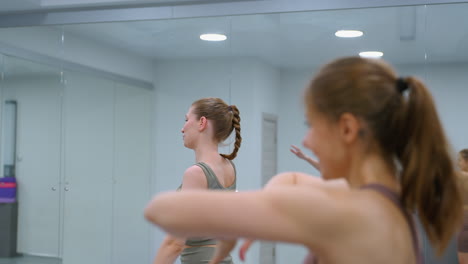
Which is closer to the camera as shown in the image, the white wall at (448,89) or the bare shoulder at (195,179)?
the bare shoulder at (195,179)

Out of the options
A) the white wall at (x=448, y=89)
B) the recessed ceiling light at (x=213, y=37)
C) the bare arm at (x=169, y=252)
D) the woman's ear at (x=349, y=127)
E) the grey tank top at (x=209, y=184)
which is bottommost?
the bare arm at (x=169, y=252)

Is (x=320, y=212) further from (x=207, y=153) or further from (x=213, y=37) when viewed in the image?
(x=213, y=37)

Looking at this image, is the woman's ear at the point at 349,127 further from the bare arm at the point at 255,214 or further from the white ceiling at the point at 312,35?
the white ceiling at the point at 312,35

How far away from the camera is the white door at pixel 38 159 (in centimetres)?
469

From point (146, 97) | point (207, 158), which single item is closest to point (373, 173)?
point (207, 158)

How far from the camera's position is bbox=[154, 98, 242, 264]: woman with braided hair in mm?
2285

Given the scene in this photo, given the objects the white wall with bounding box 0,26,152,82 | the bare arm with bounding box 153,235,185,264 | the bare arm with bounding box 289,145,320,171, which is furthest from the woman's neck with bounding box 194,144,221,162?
the white wall with bounding box 0,26,152,82

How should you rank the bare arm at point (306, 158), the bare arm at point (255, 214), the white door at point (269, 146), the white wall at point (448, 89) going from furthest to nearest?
the white door at point (269, 146)
the white wall at point (448, 89)
the bare arm at point (306, 158)
the bare arm at point (255, 214)

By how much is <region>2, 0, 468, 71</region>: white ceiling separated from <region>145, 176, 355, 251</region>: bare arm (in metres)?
3.24

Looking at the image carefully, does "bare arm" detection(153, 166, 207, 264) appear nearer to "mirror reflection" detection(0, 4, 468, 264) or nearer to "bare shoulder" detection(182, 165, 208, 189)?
"bare shoulder" detection(182, 165, 208, 189)

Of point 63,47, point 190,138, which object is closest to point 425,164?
point 190,138

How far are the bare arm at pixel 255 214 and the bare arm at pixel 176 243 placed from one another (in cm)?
145

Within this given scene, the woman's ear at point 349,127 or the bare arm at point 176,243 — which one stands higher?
the woman's ear at point 349,127

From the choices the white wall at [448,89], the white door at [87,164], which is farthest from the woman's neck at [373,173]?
the white door at [87,164]
